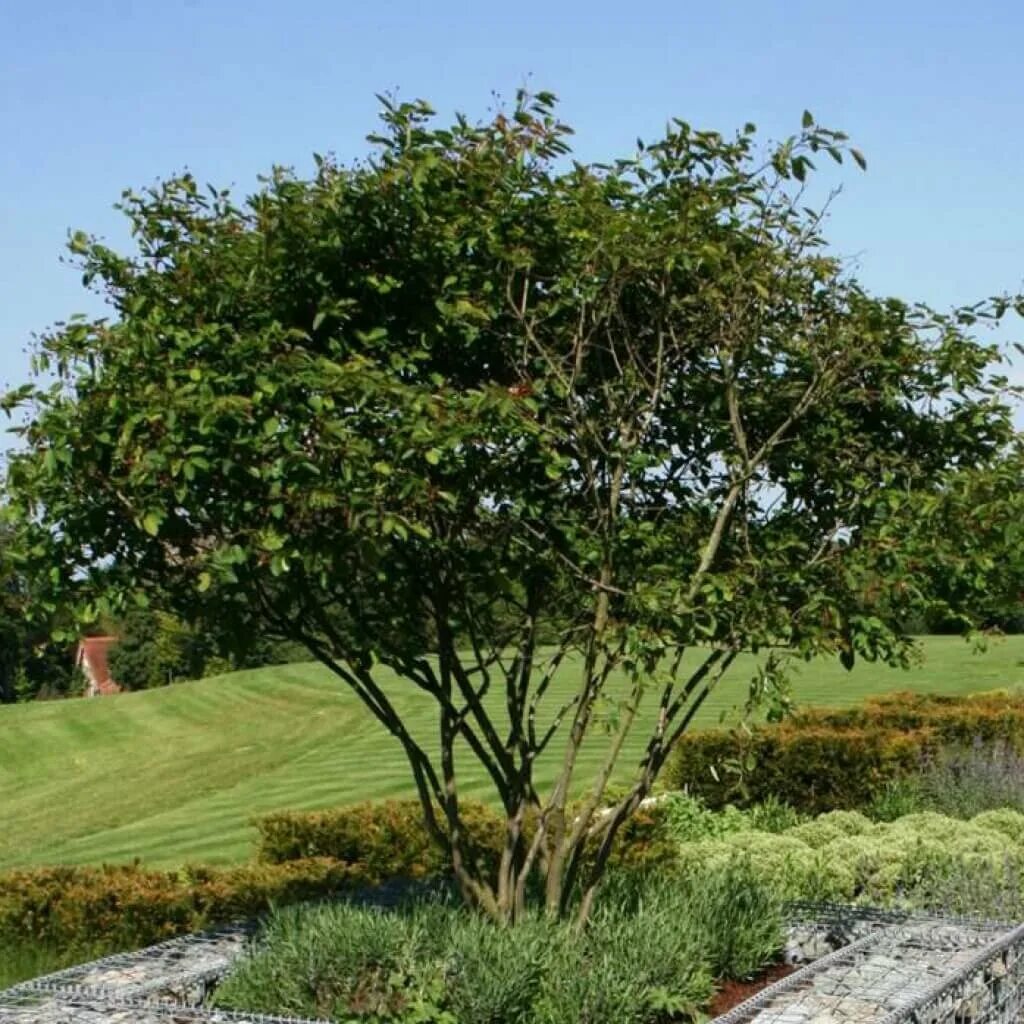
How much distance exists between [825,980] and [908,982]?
34cm

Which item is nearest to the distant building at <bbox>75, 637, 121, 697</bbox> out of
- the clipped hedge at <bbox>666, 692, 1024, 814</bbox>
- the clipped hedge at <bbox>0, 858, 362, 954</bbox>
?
the clipped hedge at <bbox>666, 692, 1024, 814</bbox>

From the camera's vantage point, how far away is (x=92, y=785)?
23875mm

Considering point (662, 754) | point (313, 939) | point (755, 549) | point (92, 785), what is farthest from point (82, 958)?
point (92, 785)

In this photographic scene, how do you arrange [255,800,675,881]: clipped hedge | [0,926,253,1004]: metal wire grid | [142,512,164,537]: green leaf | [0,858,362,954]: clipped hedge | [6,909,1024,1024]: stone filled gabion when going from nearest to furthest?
[142,512,164,537]: green leaf < [6,909,1024,1024]: stone filled gabion < [0,926,253,1004]: metal wire grid < [0,858,362,954]: clipped hedge < [255,800,675,881]: clipped hedge

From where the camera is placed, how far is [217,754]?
25.6 meters

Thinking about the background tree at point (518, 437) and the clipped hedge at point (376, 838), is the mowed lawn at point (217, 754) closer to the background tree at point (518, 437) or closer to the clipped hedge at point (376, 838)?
the clipped hedge at point (376, 838)

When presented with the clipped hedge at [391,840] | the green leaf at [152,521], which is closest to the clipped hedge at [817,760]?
Result: the clipped hedge at [391,840]

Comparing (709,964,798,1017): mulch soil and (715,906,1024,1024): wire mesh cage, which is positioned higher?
(715,906,1024,1024): wire mesh cage

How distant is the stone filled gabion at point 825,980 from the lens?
605cm

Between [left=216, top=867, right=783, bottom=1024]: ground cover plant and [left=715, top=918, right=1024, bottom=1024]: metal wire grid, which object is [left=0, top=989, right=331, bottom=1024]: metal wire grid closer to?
[left=216, top=867, right=783, bottom=1024]: ground cover plant

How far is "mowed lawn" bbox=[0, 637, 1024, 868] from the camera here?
57.1ft

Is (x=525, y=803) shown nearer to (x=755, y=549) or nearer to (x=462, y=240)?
(x=755, y=549)

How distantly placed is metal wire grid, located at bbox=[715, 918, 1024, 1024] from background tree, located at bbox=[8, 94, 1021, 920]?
1.08 metres

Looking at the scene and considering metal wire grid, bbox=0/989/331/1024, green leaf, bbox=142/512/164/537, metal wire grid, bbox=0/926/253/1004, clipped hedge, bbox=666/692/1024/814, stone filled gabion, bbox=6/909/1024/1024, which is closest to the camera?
green leaf, bbox=142/512/164/537
